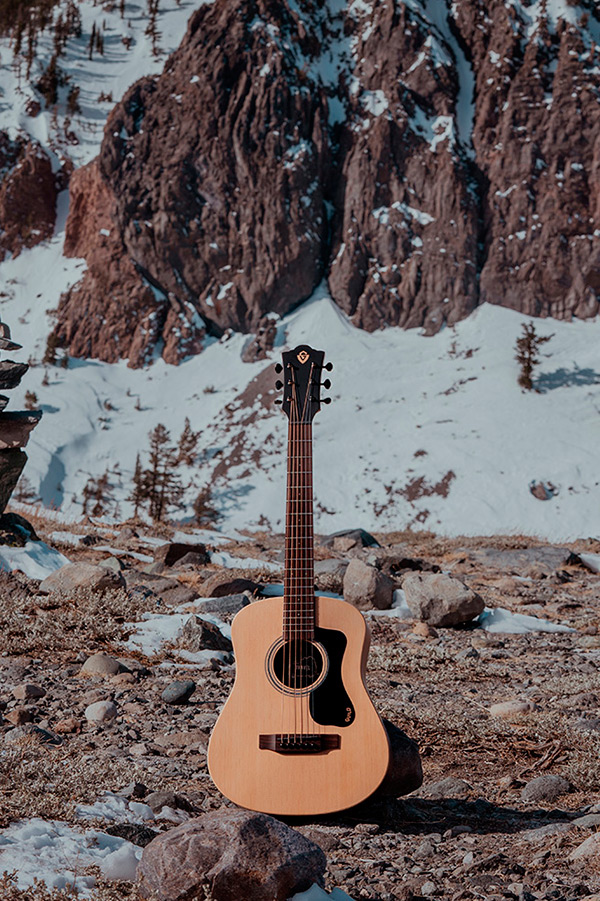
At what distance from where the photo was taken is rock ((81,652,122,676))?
17.2 ft

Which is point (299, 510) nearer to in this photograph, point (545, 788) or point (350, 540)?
point (545, 788)

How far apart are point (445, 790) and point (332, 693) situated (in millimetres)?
949

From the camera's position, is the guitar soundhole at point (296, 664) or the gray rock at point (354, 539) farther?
the gray rock at point (354, 539)

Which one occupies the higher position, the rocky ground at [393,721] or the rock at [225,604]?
the rocky ground at [393,721]

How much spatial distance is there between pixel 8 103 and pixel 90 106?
8.69 meters

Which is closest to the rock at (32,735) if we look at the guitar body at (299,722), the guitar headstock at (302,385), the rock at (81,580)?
the guitar body at (299,722)

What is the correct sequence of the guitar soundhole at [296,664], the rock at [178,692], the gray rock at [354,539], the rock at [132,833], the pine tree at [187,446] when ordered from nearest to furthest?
1. the rock at [132,833]
2. the guitar soundhole at [296,664]
3. the rock at [178,692]
4. the gray rock at [354,539]
5. the pine tree at [187,446]

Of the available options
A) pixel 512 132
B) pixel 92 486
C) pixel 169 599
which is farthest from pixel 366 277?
pixel 169 599

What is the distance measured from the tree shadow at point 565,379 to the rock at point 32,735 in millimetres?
43236

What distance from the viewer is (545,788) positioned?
141 inches

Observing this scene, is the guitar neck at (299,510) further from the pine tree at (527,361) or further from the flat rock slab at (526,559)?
the pine tree at (527,361)

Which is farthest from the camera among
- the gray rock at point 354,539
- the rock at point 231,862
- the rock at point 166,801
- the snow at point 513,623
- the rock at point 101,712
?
the gray rock at point 354,539

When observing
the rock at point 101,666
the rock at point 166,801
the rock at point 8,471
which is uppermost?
the rock at point 166,801

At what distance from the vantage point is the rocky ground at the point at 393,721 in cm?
275
